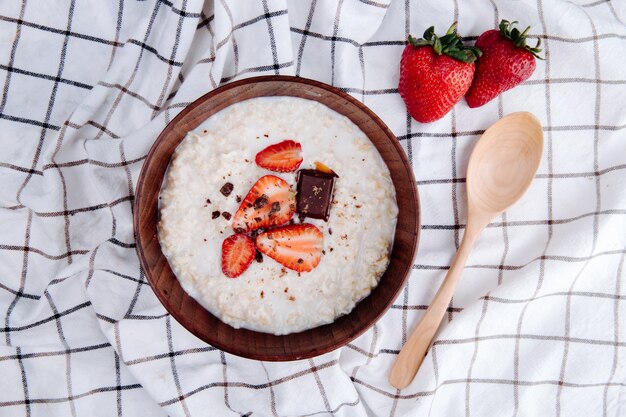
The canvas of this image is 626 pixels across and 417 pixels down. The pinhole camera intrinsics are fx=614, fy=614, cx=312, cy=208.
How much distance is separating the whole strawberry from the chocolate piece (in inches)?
15.7

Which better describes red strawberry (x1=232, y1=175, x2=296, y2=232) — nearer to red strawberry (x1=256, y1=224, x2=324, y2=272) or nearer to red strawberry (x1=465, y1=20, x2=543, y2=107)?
red strawberry (x1=256, y1=224, x2=324, y2=272)

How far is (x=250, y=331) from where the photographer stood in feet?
6.13

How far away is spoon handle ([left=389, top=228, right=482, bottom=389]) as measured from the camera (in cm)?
196

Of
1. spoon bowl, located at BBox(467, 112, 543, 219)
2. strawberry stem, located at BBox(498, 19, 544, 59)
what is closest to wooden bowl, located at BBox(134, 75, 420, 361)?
spoon bowl, located at BBox(467, 112, 543, 219)

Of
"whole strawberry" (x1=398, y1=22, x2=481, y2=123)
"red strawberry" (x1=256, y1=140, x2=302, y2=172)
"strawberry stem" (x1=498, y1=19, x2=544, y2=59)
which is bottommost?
"red strawberry" (x1=256, y1=140, x2=302, y2=172)

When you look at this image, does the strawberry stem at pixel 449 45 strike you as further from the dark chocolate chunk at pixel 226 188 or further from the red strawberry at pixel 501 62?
the dark chocolate chunk at pixel 226 188

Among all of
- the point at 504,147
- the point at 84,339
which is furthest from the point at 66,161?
the point at 504,147

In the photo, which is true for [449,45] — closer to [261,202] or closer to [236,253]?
[261,202]

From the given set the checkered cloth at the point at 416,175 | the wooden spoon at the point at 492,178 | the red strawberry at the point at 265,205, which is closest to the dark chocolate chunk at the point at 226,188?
the red strawberry at the point at 265,205

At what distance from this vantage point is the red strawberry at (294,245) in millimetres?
1793

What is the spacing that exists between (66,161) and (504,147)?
1.45 meters

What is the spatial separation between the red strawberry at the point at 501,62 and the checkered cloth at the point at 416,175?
100mm

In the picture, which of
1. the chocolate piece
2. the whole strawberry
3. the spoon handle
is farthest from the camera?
the spoon handle

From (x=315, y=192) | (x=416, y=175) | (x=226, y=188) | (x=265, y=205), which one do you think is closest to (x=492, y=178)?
(x=416, y=175)
